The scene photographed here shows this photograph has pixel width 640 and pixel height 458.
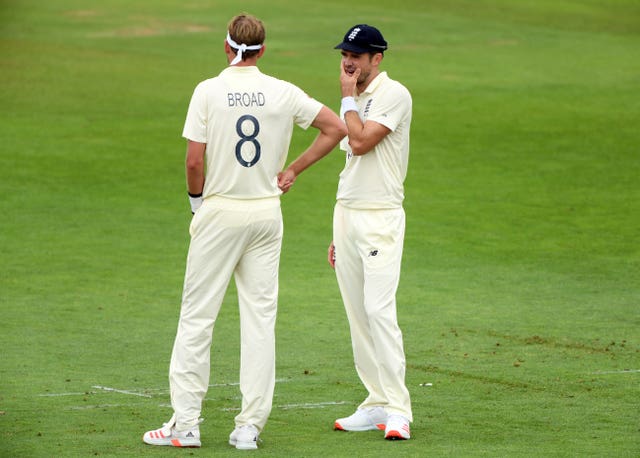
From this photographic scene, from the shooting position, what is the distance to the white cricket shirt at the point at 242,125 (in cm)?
730

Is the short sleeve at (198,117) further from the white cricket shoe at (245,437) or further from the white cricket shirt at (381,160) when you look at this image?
the white cricket shoe at (245,437)

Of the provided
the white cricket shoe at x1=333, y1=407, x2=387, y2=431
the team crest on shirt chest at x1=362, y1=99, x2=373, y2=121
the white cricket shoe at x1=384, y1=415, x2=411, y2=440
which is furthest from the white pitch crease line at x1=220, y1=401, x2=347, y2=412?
the team crest on shirt chest at x1=362, y1=99, x2=373, y2=121

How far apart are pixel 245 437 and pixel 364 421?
35.7 inches

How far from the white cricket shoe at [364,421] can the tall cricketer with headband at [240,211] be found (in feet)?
1.95

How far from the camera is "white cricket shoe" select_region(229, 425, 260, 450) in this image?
738 centimetres

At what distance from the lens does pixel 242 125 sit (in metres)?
7.34

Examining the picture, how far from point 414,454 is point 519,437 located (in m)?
0.75

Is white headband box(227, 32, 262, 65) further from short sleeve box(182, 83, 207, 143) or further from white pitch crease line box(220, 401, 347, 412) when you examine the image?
white pitch crease line box(220, 401, 347, 412)

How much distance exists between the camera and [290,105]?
748 centimetres

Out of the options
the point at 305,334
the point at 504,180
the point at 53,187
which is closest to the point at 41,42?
the point at 53,187

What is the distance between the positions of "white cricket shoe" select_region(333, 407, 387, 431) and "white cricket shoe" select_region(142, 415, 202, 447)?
95 cm

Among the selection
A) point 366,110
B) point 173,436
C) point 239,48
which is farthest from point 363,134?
point 173,436

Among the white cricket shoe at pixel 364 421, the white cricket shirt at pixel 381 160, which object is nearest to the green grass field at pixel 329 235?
the white cricket shoe at pixel 364 421

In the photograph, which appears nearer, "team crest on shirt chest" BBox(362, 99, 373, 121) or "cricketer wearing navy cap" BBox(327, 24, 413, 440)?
"cricketer wearing navy cap" BBox(327, 24, 413, 440)
